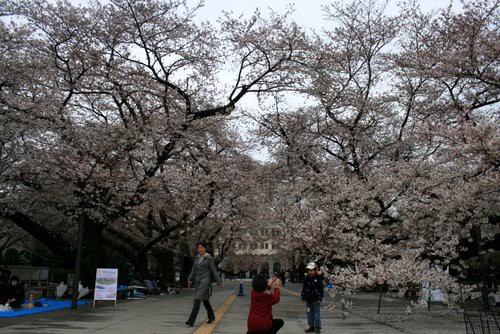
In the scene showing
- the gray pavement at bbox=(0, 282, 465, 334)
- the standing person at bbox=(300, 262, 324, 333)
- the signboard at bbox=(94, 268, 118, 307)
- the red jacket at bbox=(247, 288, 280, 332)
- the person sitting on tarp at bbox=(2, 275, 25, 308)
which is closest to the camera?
the red jacket at bbox=(247, 288, 280, 332)

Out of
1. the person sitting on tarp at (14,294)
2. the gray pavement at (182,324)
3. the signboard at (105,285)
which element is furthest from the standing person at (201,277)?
the signboard at (105,285)

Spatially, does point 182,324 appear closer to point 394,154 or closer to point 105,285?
point 105,285

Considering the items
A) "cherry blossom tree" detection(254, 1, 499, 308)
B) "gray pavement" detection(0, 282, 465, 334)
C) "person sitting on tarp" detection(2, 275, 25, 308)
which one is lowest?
"gray pavement" detection(0, 282, 465, 334)

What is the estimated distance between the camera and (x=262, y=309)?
21.3 feet

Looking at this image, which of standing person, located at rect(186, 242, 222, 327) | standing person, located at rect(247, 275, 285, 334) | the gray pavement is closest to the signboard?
the gray pavement

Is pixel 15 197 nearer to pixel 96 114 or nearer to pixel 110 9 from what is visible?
pixel 96 114

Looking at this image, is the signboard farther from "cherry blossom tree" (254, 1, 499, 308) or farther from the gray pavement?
"cherry blossom tree" (254, 1, 499, 308)

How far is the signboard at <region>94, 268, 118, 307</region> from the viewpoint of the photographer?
50.5 feet

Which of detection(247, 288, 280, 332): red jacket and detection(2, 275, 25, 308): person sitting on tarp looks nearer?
detection(247, 288, 280, 332): red jacket

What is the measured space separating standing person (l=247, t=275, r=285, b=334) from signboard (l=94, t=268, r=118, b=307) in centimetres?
1028

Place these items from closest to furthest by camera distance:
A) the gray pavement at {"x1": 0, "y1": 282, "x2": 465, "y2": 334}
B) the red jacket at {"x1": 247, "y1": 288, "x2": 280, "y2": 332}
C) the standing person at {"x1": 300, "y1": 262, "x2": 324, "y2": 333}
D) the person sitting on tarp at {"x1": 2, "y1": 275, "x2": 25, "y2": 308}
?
1. the red jacket at {"x1": 247, "y1": 288, "x2": 280, "y2": 332}
2. the gray pavement at {"x1": 0, "y1": 282, "x2": 465, "y2": 334}
3. the standing person at {"x1": 300, "y1": 262, "x2": 324, "y2": 333}
4. the person sitting on tarp at {"x1": 2, "y1": 275, "x2": 25, "y2": 308}

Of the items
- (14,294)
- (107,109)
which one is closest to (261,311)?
(14,294)

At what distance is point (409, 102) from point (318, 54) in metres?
4.53

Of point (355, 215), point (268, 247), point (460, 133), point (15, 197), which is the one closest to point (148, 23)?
point (15, 197)
